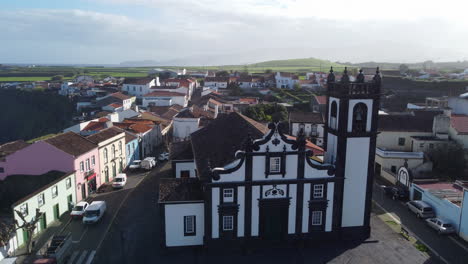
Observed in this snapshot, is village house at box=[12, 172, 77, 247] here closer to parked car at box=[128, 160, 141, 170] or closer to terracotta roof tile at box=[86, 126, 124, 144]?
terracotta roof tile at box=[86, 126, 124, 144]

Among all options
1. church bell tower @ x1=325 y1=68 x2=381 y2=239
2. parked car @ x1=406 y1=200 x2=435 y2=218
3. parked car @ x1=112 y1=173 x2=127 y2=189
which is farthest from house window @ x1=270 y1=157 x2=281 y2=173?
parked car @ x1=112 y1=173 x2=127 y2=189

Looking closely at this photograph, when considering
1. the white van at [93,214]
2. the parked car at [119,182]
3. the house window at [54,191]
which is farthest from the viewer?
the parked car at [119,182]

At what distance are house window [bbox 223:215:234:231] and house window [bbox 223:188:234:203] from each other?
3.90 ft

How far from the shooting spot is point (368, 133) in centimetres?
2631

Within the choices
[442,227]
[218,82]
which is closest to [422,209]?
[442,227]

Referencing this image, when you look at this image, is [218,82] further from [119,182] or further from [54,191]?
[54,191]

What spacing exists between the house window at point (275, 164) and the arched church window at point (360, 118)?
6.37m

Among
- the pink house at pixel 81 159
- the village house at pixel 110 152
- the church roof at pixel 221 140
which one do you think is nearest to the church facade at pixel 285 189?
the church roof at pixel 221 140

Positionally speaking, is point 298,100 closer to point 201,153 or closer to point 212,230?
point 201,153

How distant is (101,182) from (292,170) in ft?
80.8

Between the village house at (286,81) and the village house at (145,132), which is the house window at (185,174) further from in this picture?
the village house at (286,81)

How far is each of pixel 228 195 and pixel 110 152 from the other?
22683 millimetres

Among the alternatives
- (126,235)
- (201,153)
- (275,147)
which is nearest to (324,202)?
(275,147)

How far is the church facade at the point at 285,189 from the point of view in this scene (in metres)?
24.6
